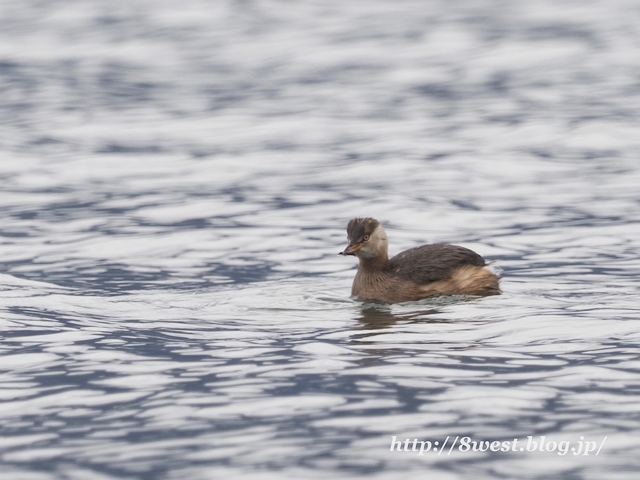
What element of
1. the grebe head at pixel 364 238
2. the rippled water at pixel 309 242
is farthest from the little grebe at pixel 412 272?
the rippled water at pixel 309 242

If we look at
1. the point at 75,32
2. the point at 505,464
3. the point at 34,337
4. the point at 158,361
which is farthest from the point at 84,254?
the point at 75,32

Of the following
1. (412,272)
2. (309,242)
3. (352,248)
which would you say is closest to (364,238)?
(352,248)

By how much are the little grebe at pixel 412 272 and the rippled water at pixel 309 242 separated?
8.0 inches

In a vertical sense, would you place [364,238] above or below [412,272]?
above

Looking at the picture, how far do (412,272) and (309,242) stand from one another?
251 cm

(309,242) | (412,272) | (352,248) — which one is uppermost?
(352,248)

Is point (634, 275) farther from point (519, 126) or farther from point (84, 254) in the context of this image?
point (519, 126)

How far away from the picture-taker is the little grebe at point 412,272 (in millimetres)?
10695

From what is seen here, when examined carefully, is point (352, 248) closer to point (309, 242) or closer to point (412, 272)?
point (412, 272)

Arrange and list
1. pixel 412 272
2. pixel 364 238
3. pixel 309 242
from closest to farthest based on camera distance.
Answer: pixel 412 272
pixel 364 238
pixel 309 242

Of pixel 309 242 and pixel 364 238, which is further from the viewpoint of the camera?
pixel 309 242

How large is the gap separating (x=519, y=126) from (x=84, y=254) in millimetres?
8782

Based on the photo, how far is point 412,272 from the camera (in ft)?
35.6

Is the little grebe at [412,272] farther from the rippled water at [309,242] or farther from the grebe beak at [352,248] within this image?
the rippled water at [309,242]
